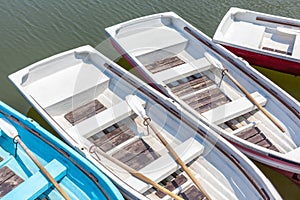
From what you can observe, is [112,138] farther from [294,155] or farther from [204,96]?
[294,155]

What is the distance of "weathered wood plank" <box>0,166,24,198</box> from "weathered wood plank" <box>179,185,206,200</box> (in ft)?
8.84

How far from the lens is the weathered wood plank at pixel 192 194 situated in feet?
21.3

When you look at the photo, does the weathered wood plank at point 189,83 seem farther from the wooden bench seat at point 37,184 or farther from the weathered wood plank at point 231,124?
the wooden bench seat at point 37,184

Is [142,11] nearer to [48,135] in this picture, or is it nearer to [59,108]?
[59,108]

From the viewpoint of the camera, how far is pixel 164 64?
30.6ft

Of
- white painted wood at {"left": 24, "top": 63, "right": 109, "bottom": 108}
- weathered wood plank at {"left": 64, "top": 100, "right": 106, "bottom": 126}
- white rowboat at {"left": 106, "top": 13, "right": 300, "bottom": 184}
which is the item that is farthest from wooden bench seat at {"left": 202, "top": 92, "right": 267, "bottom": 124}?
white painted wood at {"left": 24, "top": 63, "right": 109, "bottom": 108}

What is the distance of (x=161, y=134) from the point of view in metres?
7.61

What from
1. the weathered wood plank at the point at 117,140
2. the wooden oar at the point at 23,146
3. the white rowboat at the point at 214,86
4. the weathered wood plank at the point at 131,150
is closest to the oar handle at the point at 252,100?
the white rowboat at the point at 214,86

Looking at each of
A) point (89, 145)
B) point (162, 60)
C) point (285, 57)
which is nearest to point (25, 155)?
point (89, 145)

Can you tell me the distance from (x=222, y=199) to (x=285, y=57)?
14.0 feet

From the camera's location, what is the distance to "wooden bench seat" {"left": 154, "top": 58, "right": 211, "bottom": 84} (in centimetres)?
852

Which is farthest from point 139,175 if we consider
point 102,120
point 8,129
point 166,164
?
point 8,129

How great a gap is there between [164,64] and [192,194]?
369 cm

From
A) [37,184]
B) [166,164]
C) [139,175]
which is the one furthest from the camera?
[166,164]
